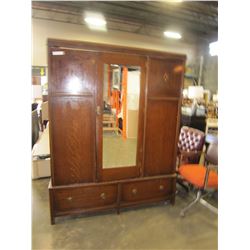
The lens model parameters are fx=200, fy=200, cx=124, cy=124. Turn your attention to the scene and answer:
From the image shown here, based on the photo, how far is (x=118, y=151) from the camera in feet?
7.29

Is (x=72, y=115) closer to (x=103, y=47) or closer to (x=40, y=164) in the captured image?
(x=103, y=47)

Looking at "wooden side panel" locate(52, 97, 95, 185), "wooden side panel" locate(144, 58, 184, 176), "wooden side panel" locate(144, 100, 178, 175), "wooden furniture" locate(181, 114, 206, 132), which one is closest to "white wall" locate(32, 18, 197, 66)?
"wooden furniture" locate(181, 114, 206, 132)

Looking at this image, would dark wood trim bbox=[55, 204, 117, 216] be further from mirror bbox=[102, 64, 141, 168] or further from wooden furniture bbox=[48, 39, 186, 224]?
mirror bbox=[102, 64, 141, 168]

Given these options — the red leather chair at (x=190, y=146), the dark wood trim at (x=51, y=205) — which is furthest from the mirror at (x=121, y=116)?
the red leather chair at (x=190, y=146)

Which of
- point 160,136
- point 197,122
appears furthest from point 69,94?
point 197,122

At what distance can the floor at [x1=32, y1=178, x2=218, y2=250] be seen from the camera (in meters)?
1.90

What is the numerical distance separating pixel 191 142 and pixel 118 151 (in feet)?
3.92

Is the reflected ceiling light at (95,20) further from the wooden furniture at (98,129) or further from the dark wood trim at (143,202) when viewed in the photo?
the dark wood trim at (143,202)

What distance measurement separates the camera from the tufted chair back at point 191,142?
2727 millimetres

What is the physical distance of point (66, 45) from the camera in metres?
1.81

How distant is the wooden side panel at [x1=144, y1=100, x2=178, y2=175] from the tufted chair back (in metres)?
0.42
